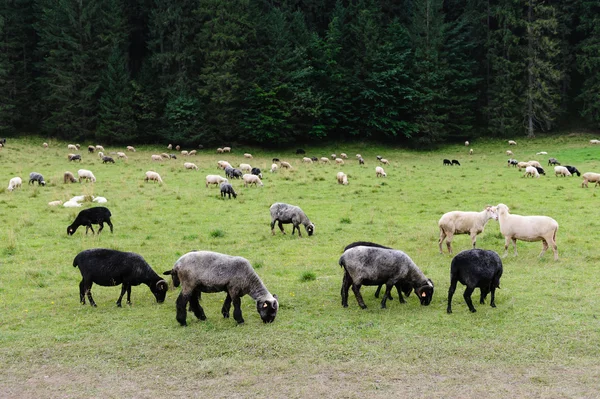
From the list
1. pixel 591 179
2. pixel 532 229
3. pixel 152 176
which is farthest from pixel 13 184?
pixel 591 179

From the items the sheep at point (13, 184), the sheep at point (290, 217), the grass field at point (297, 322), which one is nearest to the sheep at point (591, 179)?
the grass field at point (297, 322)

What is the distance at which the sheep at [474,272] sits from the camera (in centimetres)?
1104

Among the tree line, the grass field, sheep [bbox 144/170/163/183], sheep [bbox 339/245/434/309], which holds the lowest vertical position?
the grass field

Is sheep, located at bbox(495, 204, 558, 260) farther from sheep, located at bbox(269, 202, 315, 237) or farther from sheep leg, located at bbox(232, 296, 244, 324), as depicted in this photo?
sheep leg, located at bbox(232, 296, 244, 324)

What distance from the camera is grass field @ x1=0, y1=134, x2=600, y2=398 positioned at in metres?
8.12

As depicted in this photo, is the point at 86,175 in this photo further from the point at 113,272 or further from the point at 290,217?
the point at 113,272

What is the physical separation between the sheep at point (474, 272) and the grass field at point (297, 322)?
42 centimetres

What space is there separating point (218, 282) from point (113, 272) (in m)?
2.75

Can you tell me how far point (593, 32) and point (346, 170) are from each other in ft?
129

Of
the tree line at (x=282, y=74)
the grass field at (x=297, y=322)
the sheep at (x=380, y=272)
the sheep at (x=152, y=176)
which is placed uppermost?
the tree line at (x=282, y=74)

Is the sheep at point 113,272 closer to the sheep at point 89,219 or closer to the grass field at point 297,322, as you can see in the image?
the grass field at point 297,322

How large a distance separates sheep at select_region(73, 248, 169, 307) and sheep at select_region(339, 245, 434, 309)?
14.4ft

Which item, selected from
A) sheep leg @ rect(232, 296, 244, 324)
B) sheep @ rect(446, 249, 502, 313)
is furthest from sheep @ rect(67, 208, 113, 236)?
sheep @ rect(446, 249, 502, 313)

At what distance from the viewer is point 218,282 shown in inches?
408
